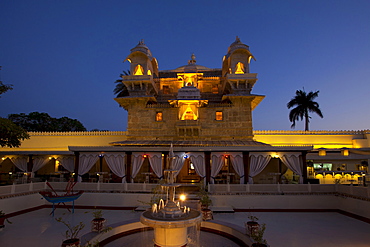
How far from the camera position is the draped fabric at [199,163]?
17500 millimetres

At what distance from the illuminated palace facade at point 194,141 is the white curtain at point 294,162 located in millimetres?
68

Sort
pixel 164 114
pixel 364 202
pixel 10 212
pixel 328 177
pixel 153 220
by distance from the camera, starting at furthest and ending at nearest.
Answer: pixel 164 114, pixel 328 177, pixel 10 212, pixel 364 202, pixel 153 220

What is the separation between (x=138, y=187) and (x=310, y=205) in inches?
455

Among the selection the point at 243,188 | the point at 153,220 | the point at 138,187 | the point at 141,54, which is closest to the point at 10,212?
the point at 138,187

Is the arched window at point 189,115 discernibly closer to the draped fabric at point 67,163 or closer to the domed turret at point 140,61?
the domed turret at point 140,61

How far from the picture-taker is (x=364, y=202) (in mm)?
12789

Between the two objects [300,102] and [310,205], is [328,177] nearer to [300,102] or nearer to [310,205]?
[310,205]

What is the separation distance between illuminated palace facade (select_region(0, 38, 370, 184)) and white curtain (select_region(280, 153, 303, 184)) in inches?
2.7


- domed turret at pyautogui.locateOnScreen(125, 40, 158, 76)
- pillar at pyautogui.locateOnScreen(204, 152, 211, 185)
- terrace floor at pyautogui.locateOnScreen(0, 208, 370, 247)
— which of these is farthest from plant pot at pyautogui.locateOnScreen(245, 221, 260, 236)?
domed turret at pyautogui.locateOnScreen(125, 40, 158, 76)

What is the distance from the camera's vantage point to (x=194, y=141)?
2120 cm

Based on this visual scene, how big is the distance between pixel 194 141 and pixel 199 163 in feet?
12.7

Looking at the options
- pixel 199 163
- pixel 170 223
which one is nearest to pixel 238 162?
pixel 199 163

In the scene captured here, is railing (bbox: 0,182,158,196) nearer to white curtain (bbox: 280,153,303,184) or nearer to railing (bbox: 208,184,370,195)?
railing (bbox: 208,184,370,195)

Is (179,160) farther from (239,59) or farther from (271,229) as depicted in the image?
(239,59)
